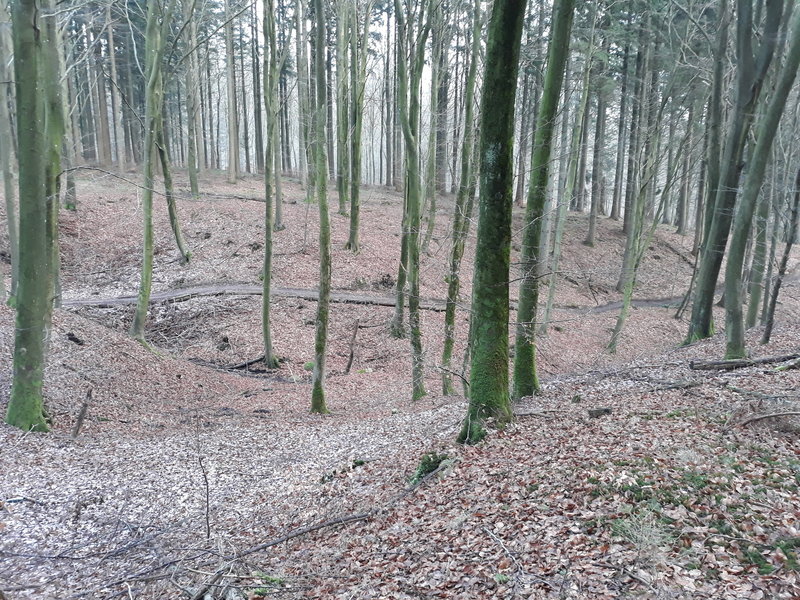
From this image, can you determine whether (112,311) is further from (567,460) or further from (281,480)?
(567,460)

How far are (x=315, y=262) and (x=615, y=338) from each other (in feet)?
43.0

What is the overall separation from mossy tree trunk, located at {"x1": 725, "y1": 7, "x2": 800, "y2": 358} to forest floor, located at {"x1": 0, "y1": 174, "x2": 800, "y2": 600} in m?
1.12

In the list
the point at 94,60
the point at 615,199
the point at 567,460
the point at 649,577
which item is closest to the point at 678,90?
the point at 615,199

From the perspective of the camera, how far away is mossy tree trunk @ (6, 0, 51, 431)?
8523mm

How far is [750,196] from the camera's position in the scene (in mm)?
9812

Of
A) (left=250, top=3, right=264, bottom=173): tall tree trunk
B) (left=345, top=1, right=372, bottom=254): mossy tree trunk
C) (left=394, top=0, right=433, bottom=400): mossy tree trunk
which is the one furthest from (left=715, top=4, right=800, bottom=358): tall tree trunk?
(left=250, top=3, right=264, bottom=173): tall tree trunk

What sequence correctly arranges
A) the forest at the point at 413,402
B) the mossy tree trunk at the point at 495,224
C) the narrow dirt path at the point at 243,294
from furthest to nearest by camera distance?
the narrow dirt path at the point at 243,294 → the mossy tree trunk at the point at 495,224 → the forest at the point at 413,402

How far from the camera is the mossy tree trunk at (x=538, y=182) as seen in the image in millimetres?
8492

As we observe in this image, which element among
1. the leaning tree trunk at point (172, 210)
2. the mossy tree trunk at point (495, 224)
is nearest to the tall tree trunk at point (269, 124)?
the leaning tree trunk at point (172, 210)

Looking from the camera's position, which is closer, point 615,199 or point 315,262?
point 315,262

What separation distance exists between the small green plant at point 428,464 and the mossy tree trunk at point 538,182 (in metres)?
2.69

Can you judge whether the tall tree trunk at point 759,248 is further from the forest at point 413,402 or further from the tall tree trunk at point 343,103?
the tall tree trunk at point 343,103

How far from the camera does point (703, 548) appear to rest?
378 centimetres

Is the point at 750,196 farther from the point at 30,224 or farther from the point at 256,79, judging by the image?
the point at 256,79
